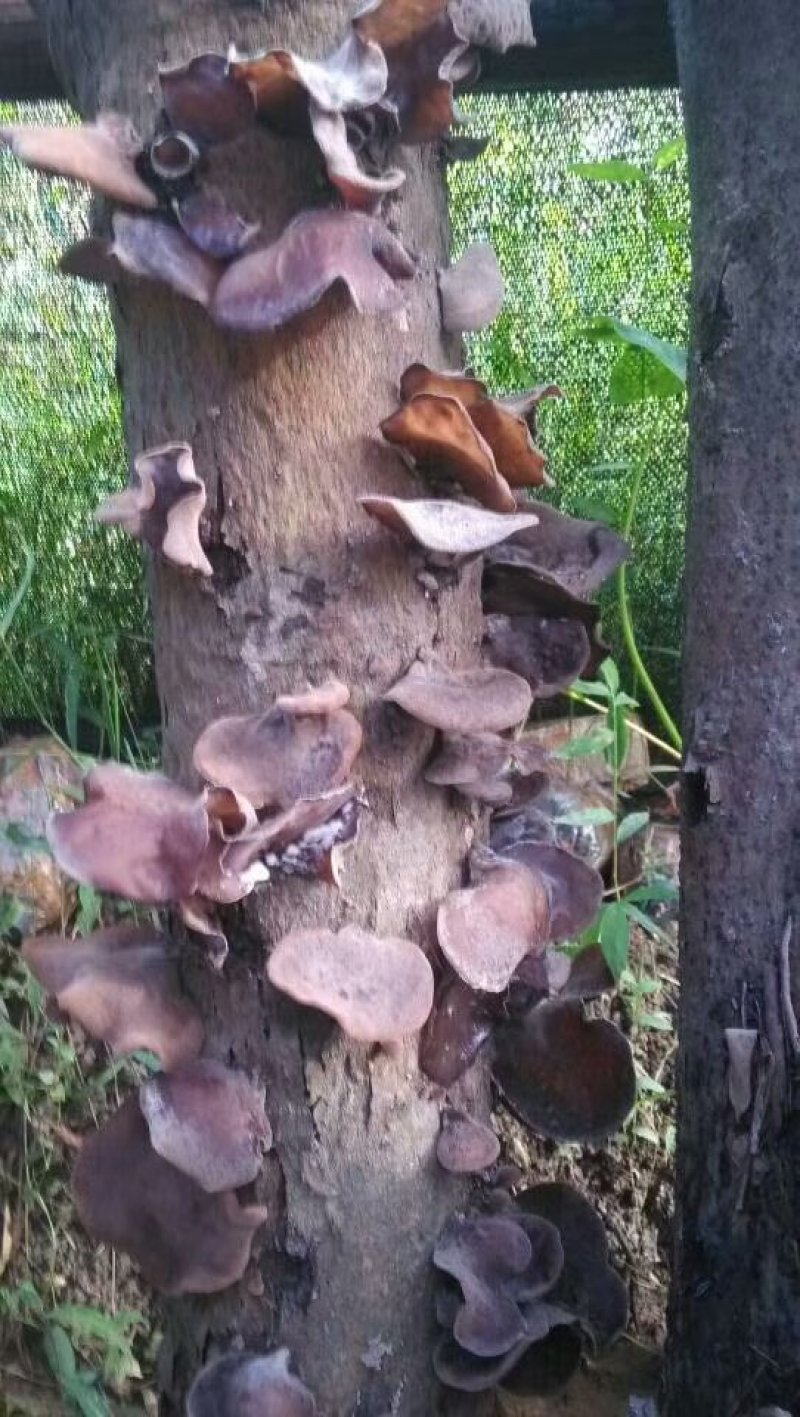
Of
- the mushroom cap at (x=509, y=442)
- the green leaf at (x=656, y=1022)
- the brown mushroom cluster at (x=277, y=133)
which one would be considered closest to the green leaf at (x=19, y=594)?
the brown mushroom cluster at (x=277, y=133)

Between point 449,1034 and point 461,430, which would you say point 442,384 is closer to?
point 461,430

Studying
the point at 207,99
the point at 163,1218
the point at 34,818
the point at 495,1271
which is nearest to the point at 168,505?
the point at 207,99

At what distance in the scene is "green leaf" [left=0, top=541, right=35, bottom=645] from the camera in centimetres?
139

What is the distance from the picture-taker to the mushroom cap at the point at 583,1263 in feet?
2.81

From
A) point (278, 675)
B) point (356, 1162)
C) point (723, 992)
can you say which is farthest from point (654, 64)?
point (356, 1162)

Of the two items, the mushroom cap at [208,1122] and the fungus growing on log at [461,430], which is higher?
the fungus growing on log at [461,430]

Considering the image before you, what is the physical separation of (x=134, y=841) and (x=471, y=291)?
1.53 feet

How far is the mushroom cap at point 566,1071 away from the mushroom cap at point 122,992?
0.81 feet

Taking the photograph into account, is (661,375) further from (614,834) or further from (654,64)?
(614,834)

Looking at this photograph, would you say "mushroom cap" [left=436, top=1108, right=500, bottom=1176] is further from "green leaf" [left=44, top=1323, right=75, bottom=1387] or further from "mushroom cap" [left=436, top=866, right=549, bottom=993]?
"green leaf" [left=44, top=1323, right=75, bottom=1387]

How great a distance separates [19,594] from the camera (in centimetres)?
137

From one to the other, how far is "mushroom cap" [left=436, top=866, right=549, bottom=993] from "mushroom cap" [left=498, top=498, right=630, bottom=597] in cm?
24

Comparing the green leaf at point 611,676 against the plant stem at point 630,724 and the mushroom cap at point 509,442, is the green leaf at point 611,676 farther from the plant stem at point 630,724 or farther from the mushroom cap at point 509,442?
the mushroom cap at point 509,442

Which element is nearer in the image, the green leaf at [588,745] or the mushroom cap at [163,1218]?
the mushroom cap at [163,1218]
